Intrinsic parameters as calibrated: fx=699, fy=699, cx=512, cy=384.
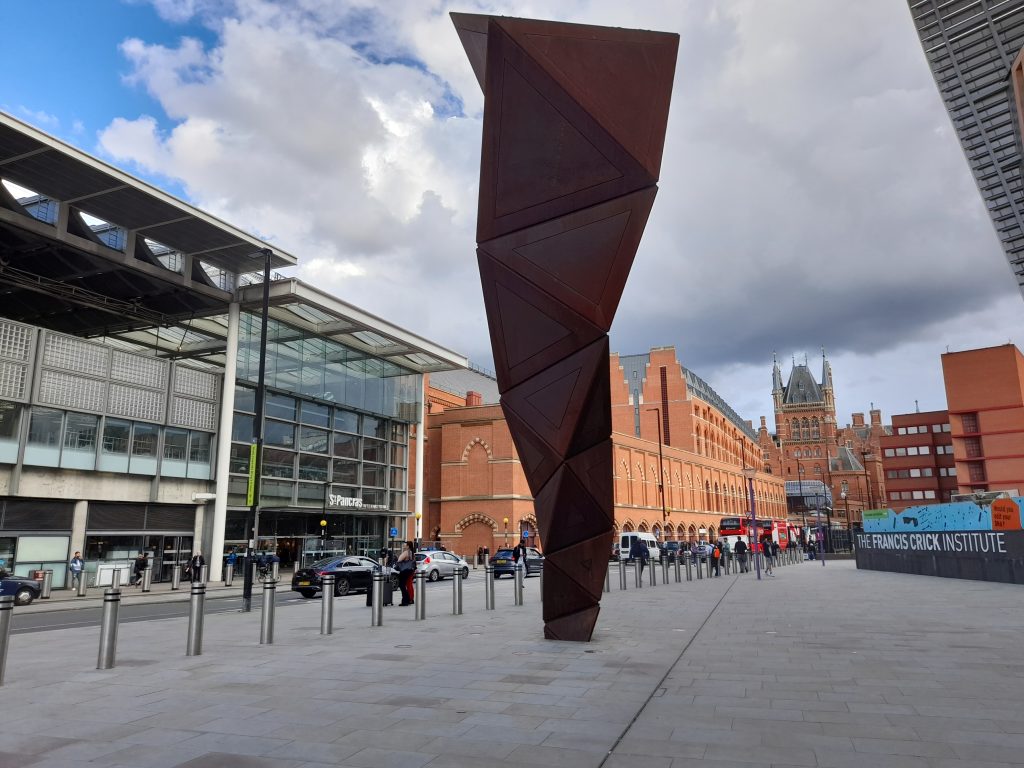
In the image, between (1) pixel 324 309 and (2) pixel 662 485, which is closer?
(1) pixel 324 309

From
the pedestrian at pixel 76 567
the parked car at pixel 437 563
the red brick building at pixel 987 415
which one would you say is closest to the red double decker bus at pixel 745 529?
the red brick building at pixel 987 415

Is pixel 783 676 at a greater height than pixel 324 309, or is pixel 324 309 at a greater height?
pixel 324 309

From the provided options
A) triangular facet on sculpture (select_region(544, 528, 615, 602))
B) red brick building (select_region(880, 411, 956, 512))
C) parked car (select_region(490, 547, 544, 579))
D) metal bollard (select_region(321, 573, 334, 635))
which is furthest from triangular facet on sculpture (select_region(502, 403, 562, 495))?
red brick building (select_region(880, 411, 956, 512))

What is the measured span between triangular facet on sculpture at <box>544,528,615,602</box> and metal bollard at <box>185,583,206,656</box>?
4922 mm

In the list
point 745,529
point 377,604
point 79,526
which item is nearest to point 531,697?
point 377,604

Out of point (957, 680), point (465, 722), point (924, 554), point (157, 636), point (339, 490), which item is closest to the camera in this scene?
point (465, 722)

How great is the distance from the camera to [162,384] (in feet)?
101

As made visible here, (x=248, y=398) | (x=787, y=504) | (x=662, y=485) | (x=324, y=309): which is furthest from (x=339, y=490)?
(x=787, y=504)

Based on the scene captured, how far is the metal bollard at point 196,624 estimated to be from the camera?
9513mm

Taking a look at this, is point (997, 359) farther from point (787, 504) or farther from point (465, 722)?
point (465, 722)

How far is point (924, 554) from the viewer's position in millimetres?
26438

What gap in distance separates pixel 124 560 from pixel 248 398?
9.14 meters

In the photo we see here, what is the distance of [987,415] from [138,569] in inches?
2616

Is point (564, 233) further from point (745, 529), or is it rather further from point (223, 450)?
point (745, 529)
